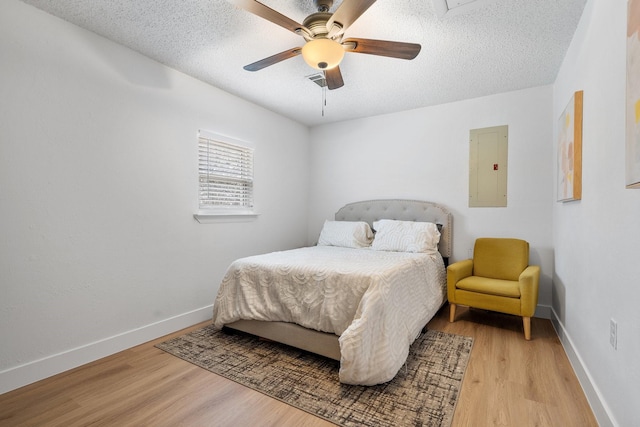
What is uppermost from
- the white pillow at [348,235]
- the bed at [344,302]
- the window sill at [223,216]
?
the window sill at [223,216]

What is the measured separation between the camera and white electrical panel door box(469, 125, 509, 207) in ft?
10.9

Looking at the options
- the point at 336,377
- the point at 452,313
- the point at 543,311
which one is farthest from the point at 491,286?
the point at 336,377

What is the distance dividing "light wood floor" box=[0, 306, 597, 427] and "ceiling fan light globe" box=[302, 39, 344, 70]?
6.87ft

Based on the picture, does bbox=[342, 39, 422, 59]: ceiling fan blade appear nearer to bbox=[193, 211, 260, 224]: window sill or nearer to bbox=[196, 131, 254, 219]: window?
bbox=[196, 131, 254, 219]: window

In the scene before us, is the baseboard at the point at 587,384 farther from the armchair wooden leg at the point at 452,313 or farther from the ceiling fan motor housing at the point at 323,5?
the ceiling fan motor housing at the point at 323,5

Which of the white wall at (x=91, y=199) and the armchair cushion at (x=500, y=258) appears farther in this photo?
the armchair cushion at (x=500, y=258)

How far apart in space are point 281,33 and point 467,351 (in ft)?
9.34

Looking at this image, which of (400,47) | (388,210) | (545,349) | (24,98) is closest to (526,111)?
(388,210)

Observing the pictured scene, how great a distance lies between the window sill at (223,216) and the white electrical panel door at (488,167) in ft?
8.69

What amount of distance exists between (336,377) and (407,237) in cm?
179

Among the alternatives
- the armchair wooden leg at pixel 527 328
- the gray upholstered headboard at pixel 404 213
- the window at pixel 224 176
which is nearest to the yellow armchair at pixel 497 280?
the armchair wooden leg at pixel 527 328

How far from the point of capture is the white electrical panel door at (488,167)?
10.9ft

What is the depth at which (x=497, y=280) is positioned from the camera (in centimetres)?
298

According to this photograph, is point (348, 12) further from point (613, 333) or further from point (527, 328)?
point (527, 328)
